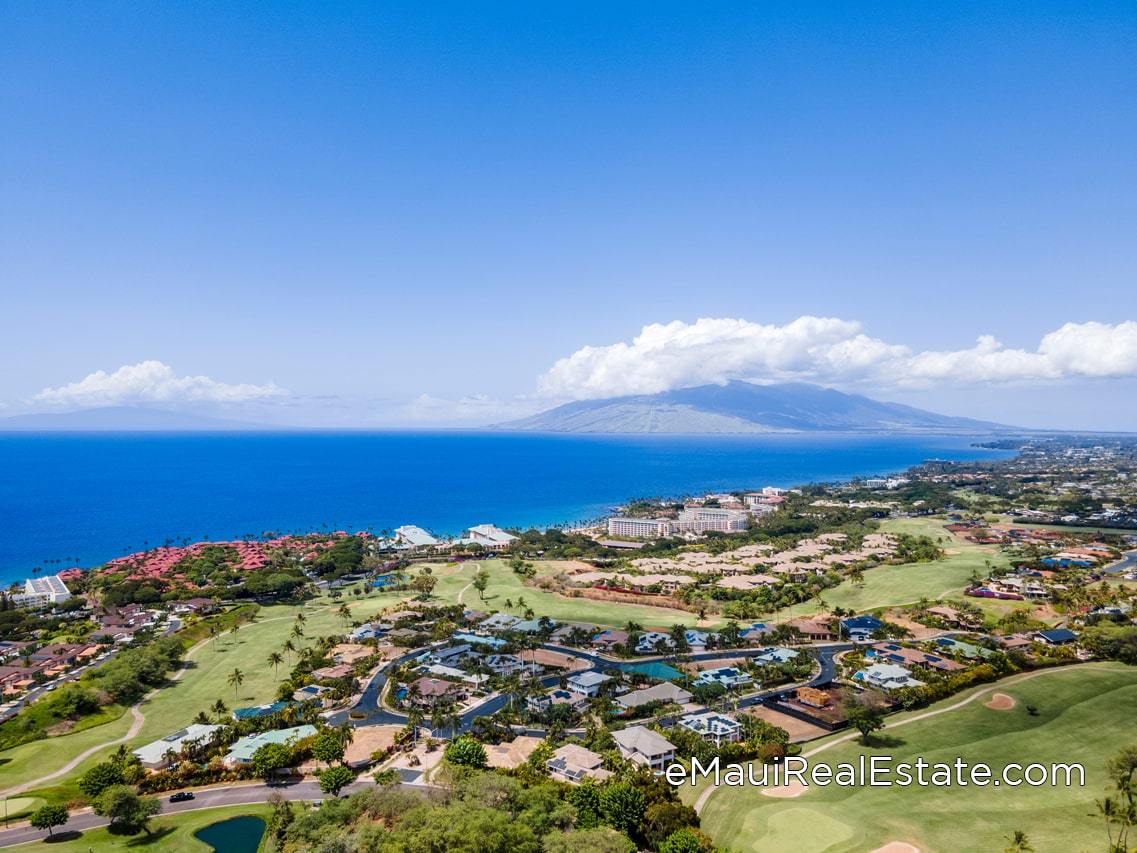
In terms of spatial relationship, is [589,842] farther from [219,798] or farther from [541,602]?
[541,602]

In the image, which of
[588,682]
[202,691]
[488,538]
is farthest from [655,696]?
[488,538]

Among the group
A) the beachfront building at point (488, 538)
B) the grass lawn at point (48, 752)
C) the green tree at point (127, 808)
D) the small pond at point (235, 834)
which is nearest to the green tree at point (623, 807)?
the small pond at point (235, 834)

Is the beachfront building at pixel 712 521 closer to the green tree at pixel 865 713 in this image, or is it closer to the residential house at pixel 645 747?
the green tree at pixel 865 713

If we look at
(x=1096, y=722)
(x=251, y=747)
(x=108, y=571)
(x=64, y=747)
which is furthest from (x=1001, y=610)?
(x=108, y=571)

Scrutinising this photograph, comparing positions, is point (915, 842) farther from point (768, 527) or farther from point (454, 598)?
point (768, 527)

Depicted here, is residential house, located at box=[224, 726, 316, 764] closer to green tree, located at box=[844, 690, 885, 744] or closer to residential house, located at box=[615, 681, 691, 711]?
residential house, located at box=[615, 681, 691, 711]
